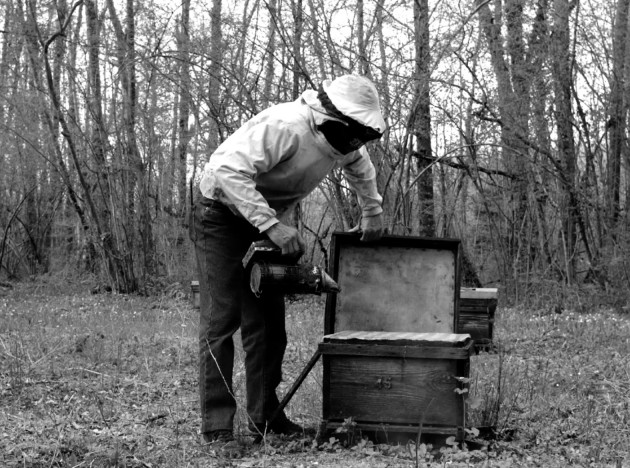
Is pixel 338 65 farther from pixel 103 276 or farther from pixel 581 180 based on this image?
pixel 103 276

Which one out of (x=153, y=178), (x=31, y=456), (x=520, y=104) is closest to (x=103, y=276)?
(x=153, y=178)

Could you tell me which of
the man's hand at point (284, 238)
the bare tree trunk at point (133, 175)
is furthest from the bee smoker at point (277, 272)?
the bare tree trunk at point (133, 175)

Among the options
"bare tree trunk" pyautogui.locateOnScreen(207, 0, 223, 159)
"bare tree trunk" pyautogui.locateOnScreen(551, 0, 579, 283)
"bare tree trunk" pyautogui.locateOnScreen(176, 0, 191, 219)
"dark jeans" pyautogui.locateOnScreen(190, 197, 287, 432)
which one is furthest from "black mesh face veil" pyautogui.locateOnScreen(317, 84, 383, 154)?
"bare tree trunk" pyautogui.locateOnScreen(551, 0, 579, 283)

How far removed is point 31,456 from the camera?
4004mm

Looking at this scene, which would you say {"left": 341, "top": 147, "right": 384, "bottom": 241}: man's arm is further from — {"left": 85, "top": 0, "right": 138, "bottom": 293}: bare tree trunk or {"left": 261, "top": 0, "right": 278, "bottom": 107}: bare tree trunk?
{"left": 85, "top": 0, "right": 138, "bottom": 293}: bare tree trunk

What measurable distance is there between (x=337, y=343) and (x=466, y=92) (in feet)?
25.6

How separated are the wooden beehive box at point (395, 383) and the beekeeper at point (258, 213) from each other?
43cm

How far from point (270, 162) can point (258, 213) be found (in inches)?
12.2

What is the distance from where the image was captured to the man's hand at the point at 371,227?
479 centimetres

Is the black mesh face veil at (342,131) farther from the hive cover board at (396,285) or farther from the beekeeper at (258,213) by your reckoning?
the hive cover board at (396,285)

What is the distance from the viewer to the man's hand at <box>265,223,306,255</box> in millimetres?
4105

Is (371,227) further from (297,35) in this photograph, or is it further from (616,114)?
(616,114)

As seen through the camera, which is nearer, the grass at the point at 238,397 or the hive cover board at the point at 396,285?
the grass at the point at 238,397

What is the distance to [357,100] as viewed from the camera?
4.19m
